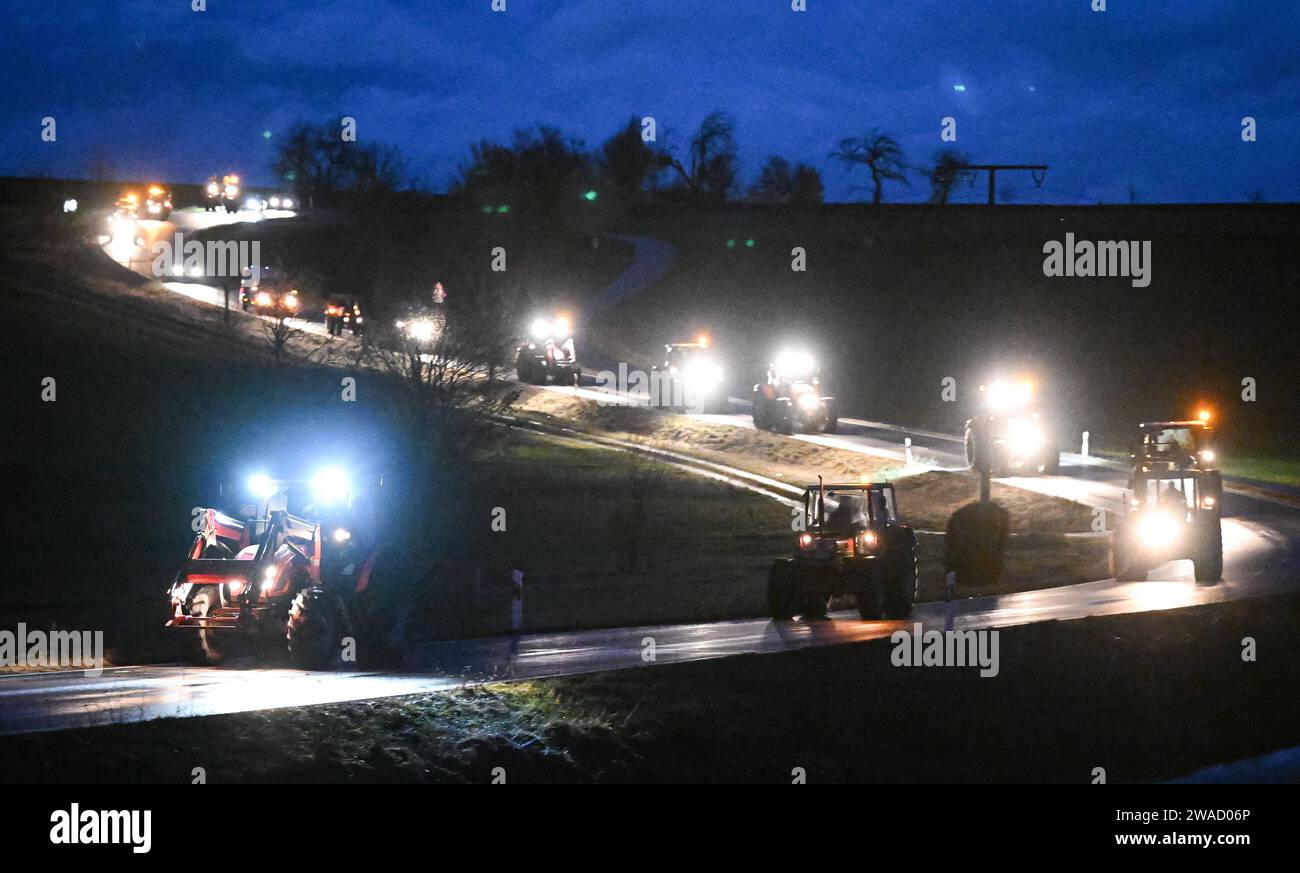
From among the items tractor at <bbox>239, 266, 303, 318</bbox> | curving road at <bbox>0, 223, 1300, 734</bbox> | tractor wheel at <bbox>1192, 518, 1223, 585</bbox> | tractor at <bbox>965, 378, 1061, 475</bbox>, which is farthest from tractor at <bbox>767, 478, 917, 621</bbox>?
tractor at <bbox>239, 266, 303, 318</bbox>

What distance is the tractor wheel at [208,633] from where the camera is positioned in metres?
17.5

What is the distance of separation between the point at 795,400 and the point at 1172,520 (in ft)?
80.2

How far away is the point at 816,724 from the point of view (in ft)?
54.1

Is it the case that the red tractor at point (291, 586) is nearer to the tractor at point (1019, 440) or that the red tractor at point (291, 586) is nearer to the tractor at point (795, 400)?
the tractor at point (1019, 440)

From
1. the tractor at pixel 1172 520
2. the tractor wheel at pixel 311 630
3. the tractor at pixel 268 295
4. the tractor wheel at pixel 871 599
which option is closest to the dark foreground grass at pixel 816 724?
the tractor wheel at pixel 871 599

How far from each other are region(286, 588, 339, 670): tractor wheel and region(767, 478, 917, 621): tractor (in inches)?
311

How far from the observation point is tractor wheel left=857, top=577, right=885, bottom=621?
876 inches

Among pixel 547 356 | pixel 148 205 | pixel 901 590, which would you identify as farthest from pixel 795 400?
pixel 148 205

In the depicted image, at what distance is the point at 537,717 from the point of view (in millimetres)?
14352

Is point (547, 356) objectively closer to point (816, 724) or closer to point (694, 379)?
point (694, 379)

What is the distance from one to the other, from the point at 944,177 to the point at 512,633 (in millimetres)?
84151
